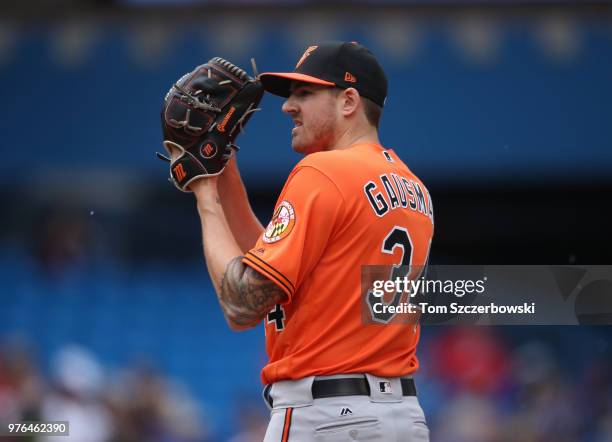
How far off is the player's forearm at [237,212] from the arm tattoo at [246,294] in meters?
0.65

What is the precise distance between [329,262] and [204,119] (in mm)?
691

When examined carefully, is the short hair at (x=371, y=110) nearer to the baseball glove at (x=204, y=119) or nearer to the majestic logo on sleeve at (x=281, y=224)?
the baseball glove at (x=204, y=119)

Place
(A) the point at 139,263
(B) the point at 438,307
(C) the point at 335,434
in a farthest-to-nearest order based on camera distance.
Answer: (A) the point at 139,263 < (B) the point at 438,307 < (C) the point at 335,434

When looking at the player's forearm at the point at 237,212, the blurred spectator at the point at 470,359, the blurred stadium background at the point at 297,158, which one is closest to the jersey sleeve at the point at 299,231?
the player's forearm at the point at 237,212

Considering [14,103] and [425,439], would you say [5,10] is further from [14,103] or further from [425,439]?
[425,439]

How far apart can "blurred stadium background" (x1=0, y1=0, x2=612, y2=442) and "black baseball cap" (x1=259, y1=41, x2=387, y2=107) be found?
530 centimetres

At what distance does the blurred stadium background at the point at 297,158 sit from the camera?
8.48 metres

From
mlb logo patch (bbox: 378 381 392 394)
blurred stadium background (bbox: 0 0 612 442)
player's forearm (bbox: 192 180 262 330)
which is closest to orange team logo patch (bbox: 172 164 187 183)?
player's forearm (bbox: 192 180 262 330)

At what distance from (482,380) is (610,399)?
1.17m

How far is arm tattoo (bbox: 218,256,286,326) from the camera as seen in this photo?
2723mm

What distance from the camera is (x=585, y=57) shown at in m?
8.80

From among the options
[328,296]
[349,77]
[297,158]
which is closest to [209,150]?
[349,77]

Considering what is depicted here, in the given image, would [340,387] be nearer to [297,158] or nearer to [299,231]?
[299,231]

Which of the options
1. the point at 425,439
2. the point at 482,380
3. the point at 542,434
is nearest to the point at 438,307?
the point at 425,439
